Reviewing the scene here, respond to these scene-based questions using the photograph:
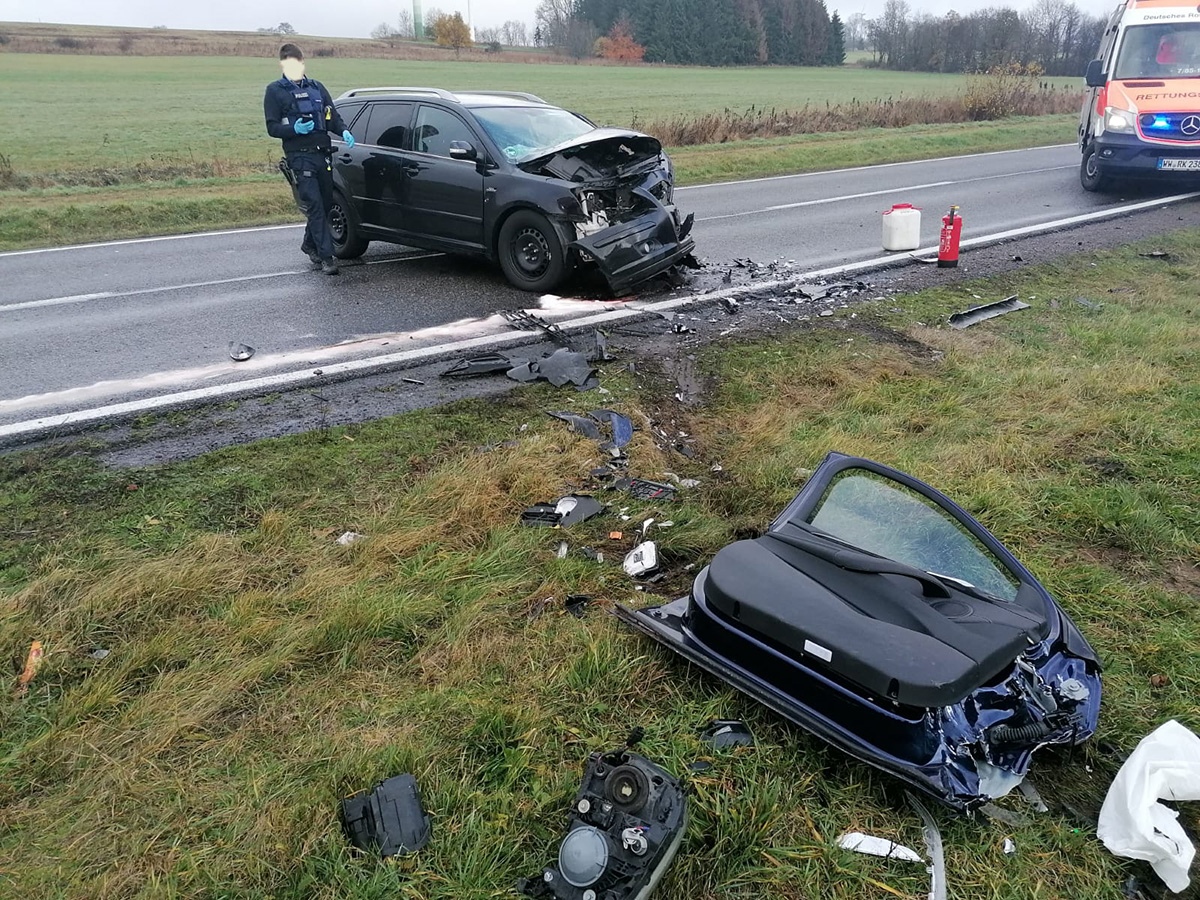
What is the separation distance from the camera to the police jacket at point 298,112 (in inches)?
316

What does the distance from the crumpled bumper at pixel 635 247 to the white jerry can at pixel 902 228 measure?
3.03 m

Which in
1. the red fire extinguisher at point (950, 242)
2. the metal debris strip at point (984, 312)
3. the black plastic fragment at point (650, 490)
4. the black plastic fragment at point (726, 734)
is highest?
the red fire extinguisher at point (950, 242)

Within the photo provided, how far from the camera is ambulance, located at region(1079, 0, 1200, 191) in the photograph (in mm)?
11555

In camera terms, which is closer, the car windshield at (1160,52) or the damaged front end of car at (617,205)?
the damaged front end of car at (617,205)

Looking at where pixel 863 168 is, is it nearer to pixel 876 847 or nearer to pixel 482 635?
pixel 482 635

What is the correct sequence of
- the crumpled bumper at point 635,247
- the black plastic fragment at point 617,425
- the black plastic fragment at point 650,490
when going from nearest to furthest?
1. the black plastic fragment at point 650,490
2. the black plastic fragment at point 617,425
3. the crumpled bumper at point 635,247

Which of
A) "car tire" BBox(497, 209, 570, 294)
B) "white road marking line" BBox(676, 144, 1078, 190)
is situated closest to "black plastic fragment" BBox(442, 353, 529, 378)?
"car tire" BBox(497, 209, 570, 294)

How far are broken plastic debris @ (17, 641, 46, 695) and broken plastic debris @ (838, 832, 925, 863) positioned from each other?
2.82 meters

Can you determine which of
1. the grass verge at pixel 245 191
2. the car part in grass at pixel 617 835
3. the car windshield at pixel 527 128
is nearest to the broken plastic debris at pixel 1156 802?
the car part in grass at pixel 617 835

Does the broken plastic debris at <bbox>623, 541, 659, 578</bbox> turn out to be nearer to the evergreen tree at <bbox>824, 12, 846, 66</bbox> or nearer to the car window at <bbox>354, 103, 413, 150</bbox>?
the car window at <bbox>354, 103, 413, 150</bbox>

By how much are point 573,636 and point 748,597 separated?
827 mm

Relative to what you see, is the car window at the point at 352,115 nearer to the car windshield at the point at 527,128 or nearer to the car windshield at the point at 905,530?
the car windshield at the point at 527,128

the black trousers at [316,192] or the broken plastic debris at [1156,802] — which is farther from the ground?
the black trousers at [316,192]

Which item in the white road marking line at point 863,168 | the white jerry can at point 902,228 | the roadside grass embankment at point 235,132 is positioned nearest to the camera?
the white jerry can at point 902,228
